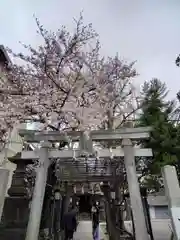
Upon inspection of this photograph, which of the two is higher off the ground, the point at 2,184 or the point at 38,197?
the point at 2,184

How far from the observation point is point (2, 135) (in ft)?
38.0

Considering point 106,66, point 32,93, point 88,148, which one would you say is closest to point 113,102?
point 106,66

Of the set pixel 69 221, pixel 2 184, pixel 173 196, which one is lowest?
pixel 69 221

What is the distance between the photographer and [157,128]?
35.5ft

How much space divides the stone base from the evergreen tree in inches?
206

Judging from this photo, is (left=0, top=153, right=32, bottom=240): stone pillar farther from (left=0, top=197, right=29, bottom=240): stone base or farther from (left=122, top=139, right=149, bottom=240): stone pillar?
Result: (left=122, top=139, right=149, bottom=240): stone pillar

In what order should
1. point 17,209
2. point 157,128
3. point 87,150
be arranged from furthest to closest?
point 157,128 → point 17,209 → point 87,150

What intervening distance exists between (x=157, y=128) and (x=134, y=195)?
17.4ft

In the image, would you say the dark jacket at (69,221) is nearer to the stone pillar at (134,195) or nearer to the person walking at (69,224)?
the person walking at (69,224)

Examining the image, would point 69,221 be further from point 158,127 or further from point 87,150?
point 158,127

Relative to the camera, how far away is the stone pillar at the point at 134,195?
5774mm

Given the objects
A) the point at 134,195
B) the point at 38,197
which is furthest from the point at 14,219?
the point at 134,195

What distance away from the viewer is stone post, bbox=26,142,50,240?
5.86 metres

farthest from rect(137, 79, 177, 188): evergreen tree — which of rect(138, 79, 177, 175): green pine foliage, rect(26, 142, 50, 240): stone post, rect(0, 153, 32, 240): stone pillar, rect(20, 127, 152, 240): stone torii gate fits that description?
rect(0, 153, 32, 240): stone pillar
